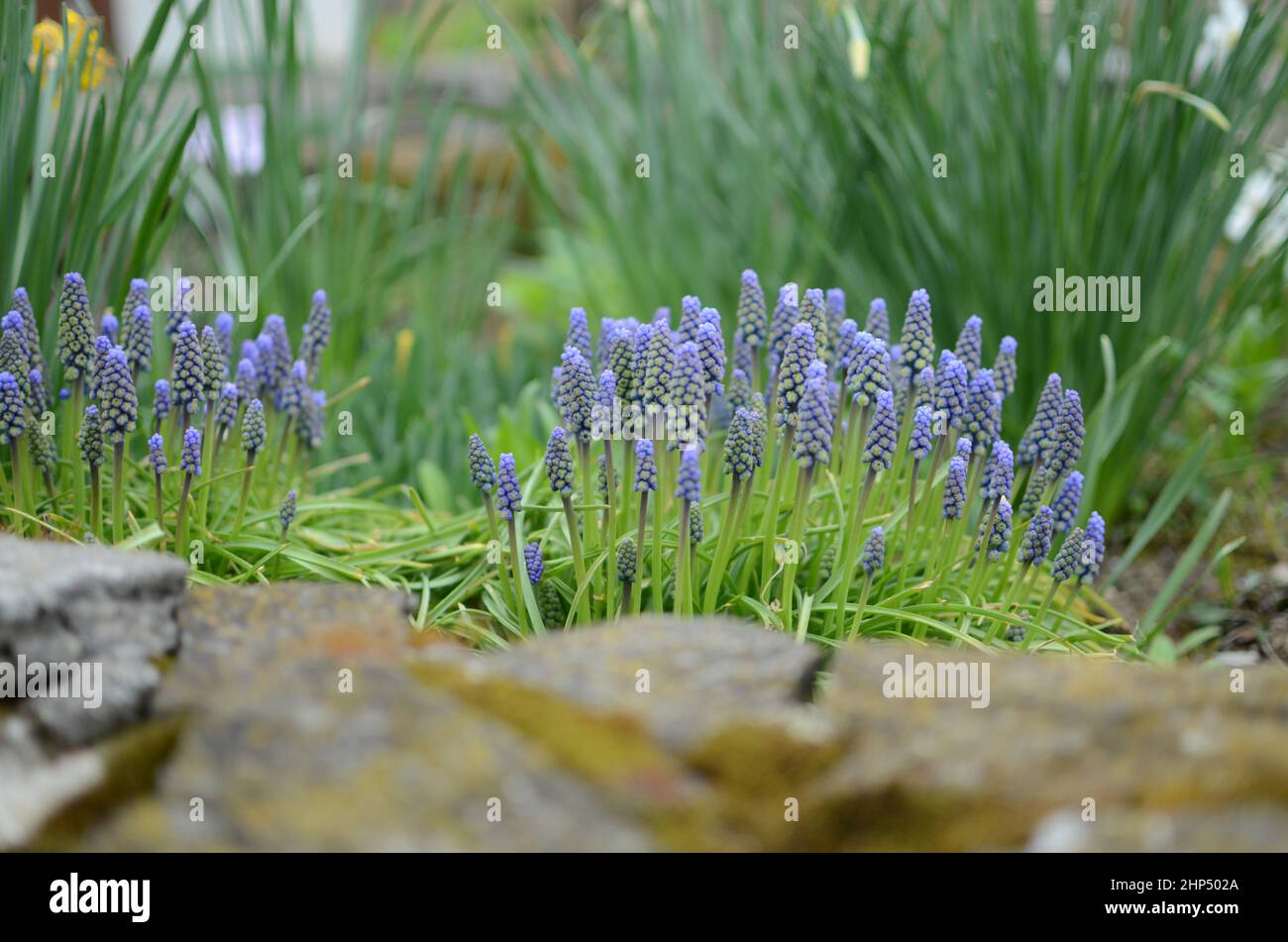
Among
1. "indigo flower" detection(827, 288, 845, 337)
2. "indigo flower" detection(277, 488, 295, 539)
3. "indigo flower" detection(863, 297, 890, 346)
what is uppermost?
"indigo flower" detection(827, 288, 845, 337)

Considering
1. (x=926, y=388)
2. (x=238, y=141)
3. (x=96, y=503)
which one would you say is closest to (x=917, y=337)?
(x=926, y=388)

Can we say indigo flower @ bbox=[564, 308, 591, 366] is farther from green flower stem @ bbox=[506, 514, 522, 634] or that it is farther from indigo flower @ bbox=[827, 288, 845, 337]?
indigo flower @ bbox=[827, 288, 845, 337]

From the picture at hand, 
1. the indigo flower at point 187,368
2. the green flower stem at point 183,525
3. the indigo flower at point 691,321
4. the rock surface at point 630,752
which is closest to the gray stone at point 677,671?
the rock surface at point 630,752

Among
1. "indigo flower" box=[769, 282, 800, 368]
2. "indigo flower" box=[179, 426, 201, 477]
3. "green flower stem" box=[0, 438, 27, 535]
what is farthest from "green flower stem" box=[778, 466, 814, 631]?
"green flower stem" box=[0, 438, 27, 535]

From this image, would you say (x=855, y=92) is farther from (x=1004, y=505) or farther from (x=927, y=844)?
(x=927, y=844)

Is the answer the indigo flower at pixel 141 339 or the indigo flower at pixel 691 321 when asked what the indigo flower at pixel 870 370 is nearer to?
the indigo flower at pixel 691 321

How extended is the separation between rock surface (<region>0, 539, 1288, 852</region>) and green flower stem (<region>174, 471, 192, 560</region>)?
62cm

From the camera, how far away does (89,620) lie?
69.9 inches

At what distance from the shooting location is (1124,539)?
3725 mm

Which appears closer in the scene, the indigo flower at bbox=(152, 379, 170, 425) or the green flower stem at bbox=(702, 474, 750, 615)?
the green flower stem at bbox=(702, 474, 750, 615)

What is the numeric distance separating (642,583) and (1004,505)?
737 mm

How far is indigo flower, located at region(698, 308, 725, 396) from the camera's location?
232 centimetres

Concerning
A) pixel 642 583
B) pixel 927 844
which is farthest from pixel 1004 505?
pixel 927 844

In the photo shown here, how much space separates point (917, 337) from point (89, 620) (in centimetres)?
166
